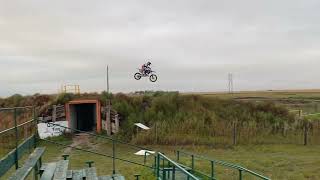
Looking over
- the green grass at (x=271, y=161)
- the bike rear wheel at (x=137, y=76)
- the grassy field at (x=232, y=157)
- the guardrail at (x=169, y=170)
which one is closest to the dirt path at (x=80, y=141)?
the grassy field at (x=232, y=157)

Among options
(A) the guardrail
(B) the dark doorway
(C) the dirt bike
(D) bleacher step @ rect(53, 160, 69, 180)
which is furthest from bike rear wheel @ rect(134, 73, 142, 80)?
(D) bleacher step @ rect(53, 160, 69, 180)

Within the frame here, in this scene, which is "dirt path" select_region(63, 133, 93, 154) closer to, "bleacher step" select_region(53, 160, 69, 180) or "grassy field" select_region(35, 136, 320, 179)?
"grassy field" select_region(35, 136, 320, 179)

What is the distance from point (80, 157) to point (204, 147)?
7.86 m

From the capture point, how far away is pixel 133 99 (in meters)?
32.7

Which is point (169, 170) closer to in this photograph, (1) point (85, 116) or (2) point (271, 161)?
(2) point (271, 161)

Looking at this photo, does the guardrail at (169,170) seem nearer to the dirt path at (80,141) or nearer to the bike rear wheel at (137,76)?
the bike rear wheel at (137,76)

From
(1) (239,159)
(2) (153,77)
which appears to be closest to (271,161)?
(1) (239,159)

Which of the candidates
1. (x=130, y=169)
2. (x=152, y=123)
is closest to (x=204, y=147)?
(x=152, y=123)

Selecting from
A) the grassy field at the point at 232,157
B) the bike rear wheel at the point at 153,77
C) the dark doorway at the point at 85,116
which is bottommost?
the grassy field at the point at 232,157

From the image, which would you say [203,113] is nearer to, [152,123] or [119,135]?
[152,123]

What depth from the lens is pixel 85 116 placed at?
3688 cm

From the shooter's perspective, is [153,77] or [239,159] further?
[153,77]

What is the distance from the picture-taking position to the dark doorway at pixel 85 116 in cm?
3525

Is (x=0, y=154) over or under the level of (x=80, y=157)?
over
